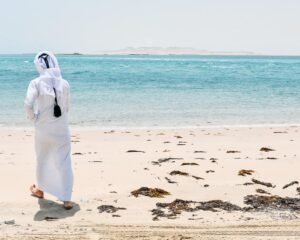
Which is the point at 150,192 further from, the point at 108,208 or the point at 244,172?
the point at 244,172

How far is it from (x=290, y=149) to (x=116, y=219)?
Result: 18.3 feet

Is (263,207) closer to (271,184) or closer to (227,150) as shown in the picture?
(271,184)

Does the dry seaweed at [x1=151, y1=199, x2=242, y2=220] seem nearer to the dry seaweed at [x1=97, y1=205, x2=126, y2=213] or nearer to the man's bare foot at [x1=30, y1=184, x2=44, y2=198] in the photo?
the dry seaweed at [x1=97, y1=205, x2=126, y2=213]

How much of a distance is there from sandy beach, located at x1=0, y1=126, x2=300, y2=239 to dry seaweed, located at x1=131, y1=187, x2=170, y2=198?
0.01m

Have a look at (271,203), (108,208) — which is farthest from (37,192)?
(271,203)

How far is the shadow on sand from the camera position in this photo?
5395mm

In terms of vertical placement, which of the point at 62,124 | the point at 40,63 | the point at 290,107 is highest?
the point at 40,63

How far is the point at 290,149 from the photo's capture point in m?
9.96

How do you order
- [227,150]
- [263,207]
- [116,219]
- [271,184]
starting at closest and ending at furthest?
[116,219] → [263,207] → [271,184] → [227,150]

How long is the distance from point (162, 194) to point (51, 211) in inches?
57.1

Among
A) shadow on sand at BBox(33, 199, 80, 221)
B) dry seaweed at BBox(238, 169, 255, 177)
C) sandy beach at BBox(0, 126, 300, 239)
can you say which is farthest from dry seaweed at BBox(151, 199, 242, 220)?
dry seaweed at BBox(238, 169, 255, 177)

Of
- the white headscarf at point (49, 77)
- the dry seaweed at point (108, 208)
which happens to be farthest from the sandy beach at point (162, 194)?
the white headscarf at point (49, 77)

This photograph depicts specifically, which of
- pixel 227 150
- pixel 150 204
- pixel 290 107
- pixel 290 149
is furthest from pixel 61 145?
pixel 290 107

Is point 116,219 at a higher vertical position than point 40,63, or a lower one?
lower
